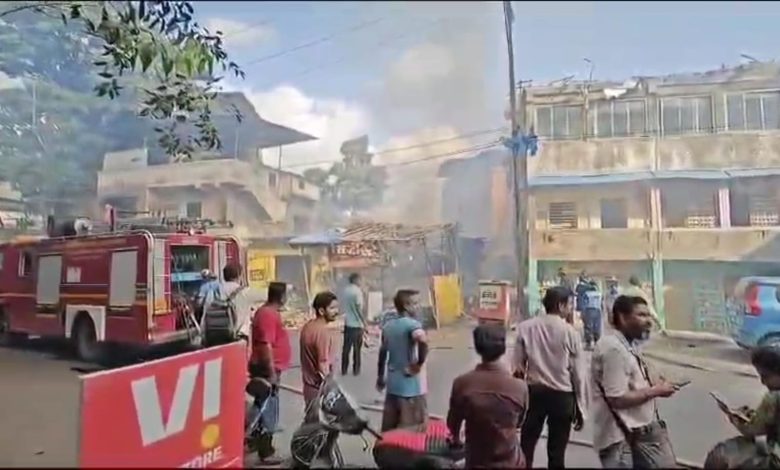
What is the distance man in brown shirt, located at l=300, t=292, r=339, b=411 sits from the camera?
350 centimetres

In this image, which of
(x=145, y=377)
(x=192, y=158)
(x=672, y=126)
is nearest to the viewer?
(x=145, y=377)

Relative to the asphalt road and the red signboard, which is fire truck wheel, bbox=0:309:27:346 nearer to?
the asphalt road

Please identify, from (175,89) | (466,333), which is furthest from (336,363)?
(175,89)

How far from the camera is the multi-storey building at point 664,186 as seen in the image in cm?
438

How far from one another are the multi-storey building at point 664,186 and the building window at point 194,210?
7.57ft

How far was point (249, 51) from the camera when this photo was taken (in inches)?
212

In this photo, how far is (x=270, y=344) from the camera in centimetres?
364

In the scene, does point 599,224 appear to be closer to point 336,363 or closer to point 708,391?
point 708,391

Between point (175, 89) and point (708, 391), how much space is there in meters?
3.98

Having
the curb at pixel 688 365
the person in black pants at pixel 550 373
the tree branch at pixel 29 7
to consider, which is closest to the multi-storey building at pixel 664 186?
the curb at pixel 688 365

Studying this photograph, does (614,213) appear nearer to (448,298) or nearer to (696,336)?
(696,336)

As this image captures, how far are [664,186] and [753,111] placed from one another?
0.74 metres

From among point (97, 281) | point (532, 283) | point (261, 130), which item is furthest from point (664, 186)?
point (97, 281)

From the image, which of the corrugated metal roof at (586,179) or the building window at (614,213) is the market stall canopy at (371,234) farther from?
the building window at (614,213)
